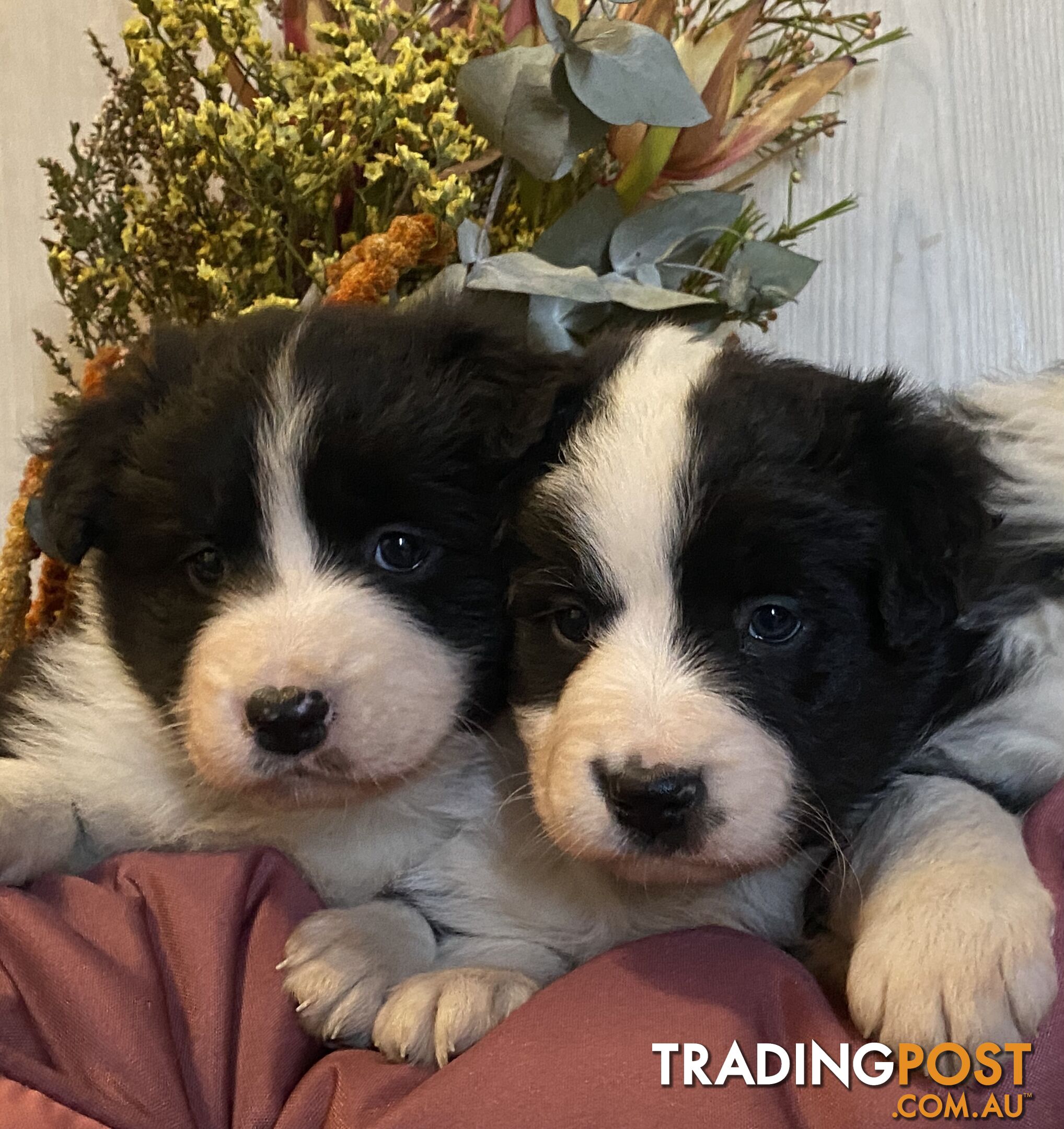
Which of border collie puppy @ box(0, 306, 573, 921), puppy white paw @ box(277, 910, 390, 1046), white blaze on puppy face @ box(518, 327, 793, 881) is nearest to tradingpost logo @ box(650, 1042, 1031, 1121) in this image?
white blaze on puppy face @ box(518, 327, 793, 881)

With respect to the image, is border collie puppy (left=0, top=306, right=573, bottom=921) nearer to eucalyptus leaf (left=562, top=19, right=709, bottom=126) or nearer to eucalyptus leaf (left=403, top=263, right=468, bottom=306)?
eucalyptus leaf (left=403, top=263, right=468, bottom=306)

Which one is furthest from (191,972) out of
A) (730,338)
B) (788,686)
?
(730,338)

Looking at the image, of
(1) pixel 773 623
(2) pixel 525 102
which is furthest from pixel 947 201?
(1) pixel 773 623

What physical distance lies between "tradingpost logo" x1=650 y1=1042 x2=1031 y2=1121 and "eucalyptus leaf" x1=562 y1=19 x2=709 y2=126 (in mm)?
1355

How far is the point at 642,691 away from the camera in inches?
45.7

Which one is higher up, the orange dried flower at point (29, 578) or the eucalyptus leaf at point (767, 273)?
the eucalyptus leaf at point (767, 273)

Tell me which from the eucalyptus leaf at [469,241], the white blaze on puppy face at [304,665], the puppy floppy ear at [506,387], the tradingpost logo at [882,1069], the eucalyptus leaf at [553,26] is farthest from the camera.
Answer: the eucalyptus leaf at [469,241]

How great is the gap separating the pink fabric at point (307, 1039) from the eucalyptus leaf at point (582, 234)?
45.1 inches

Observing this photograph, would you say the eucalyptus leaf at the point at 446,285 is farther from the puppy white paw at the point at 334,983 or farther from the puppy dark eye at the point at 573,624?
the puppy white paw at the point at 334,983

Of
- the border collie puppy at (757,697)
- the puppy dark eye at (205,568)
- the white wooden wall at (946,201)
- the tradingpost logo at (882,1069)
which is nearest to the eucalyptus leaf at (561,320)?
the border collie puppy at (757,697)

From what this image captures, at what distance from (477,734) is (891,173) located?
1.80 metres

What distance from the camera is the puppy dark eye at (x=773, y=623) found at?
1250 millimetres

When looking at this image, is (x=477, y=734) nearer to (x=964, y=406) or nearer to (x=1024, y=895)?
(x=1024, y=895)

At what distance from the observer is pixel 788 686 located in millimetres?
1241
